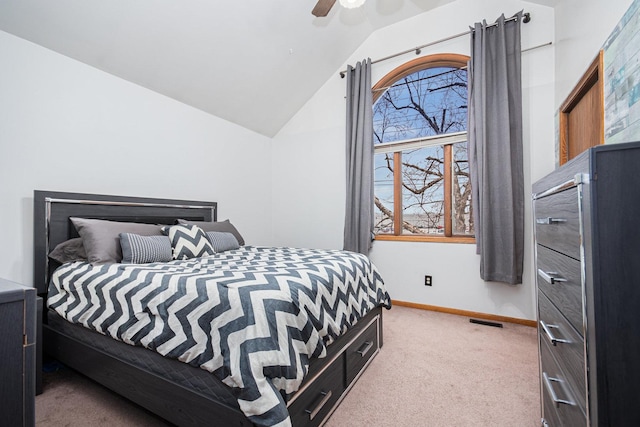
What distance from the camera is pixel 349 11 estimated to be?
3.24 meters

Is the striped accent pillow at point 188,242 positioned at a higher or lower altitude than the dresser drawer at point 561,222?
lower

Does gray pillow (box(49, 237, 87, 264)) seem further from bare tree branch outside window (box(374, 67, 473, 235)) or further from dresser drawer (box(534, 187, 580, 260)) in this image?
bare tree branch outside window (box(374, 67, 473, 235))

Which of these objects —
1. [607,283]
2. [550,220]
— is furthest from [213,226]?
[607,283]

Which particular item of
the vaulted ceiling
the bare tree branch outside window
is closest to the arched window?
the bare tree branch outside window

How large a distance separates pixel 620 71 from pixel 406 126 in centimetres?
219

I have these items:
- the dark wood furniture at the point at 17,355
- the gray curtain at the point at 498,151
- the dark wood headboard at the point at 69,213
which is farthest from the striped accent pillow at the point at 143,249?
the gray curtain at the point at 498,151

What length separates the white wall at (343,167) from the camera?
2773mm

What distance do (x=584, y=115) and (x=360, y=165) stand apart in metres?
2.03

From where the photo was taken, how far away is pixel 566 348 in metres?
0.95

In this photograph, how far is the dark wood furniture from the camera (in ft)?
2.52

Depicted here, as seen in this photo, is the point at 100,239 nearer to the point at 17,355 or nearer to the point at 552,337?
the point at 17,355

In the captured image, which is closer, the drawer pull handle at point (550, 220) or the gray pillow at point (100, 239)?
the drawer pull handle at point (550, 220)

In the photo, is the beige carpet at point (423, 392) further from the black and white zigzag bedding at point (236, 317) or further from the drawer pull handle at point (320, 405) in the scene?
the black and white zigzag bedding at point (236, 317)

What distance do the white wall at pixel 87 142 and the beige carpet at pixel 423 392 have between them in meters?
1.08
